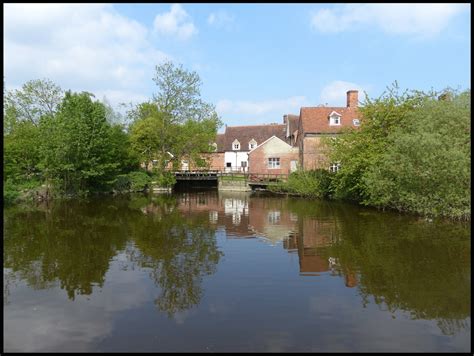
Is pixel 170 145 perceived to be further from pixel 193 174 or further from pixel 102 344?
pixel 102 344

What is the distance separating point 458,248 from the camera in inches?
549

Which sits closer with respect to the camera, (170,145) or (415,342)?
(415,342)

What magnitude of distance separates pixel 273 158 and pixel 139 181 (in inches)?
657

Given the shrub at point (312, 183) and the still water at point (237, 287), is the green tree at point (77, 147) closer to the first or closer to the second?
the still water at point (237, 287)

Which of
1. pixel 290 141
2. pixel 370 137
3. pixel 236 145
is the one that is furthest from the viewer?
pixel 236 145

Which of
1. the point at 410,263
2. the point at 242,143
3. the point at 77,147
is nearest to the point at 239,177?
the point at 242,143

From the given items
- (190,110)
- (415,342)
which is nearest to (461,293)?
(415,342)

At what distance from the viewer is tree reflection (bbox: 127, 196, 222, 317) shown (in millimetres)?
9770

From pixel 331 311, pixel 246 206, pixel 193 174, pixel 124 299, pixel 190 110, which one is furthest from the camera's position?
pixel 193 174

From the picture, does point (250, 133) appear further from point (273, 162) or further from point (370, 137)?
point (370, 137)

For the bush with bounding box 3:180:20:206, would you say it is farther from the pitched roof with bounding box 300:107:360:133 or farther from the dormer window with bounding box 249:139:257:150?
the dormer window with bounding box 249:139:257:150

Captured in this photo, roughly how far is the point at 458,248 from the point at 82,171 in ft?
95.1

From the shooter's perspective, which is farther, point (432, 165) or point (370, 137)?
point (370, 137)

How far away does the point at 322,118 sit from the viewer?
4444cm
